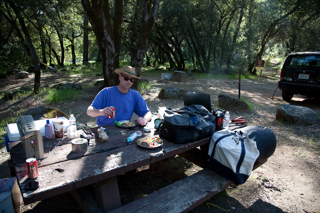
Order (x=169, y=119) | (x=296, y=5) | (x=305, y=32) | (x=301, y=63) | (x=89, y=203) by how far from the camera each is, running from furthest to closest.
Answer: (x=305, y=32) < (x=296, y=5) < (x=301, y=63) < (x=169, y=119) < (x=89, y=203)

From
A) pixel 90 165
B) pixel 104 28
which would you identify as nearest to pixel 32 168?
pixel 90 165

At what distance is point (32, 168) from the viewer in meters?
1.66

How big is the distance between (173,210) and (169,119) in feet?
3.08

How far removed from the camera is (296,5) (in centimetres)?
1348

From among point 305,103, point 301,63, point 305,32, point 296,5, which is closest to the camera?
point 301,63

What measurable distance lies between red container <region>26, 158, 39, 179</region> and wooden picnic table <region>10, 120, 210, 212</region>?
4cm

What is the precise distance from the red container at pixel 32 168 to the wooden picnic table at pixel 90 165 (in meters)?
0.04

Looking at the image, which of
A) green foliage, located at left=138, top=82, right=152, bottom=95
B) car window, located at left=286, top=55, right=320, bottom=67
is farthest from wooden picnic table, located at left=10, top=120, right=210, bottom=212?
green foliage, located at left=138, top=82, right=152, bottom=95

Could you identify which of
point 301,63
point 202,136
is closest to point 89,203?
point 202,136

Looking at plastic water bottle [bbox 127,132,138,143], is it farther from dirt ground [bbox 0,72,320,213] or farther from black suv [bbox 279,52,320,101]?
black suv [bbox 279,52,320,101]

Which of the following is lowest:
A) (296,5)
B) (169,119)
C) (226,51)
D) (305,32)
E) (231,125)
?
(231,125)

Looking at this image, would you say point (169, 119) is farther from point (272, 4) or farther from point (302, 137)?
point (272, 4)

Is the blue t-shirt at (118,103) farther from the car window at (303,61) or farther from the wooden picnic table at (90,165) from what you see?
the car window at (303,61)

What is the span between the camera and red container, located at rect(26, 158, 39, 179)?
163 cm
